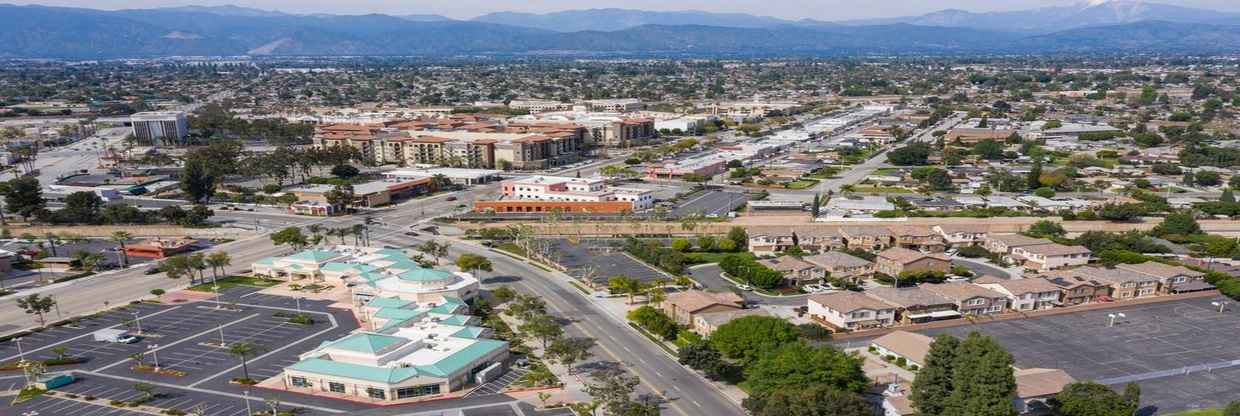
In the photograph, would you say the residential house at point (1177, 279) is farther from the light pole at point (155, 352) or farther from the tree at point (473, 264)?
the light pole at point (155, 352)

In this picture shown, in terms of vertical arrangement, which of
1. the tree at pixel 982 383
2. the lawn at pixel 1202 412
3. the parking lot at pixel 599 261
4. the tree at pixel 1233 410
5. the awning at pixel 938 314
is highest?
the tree at pixel 982 383

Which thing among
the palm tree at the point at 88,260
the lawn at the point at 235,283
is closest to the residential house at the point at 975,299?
the lawn at the point at 235,283

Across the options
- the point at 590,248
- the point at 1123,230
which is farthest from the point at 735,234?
the point at 1123,230

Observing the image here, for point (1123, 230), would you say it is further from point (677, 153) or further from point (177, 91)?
point (177, 91)

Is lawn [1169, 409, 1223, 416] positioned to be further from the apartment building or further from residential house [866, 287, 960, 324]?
the apartment building

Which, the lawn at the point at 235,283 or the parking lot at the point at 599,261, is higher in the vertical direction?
the lawn at the point at 235,283

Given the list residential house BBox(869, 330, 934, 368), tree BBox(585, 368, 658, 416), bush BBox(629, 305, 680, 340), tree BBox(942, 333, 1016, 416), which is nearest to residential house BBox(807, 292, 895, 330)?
residential house BBox(869, 330, 934, 368)

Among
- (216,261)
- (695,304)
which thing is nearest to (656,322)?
(695,304)

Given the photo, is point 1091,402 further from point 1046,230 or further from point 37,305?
point 37,305
